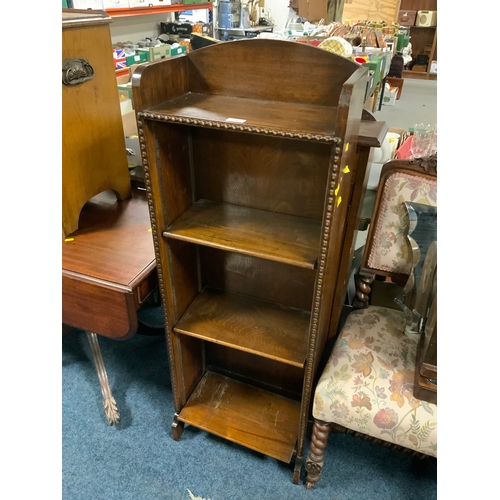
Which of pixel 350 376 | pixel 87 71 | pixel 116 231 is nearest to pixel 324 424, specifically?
Result: pixel 350 376

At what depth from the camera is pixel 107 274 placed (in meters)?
1.24

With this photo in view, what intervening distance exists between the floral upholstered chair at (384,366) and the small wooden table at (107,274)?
2.00ft

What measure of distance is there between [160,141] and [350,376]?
84 cm

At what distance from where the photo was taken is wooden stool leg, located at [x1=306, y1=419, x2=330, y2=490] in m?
1.28

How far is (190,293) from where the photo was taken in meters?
1.38

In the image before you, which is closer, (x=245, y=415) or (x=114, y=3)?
(x=245, y=415)

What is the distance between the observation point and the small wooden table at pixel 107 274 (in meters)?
1.22

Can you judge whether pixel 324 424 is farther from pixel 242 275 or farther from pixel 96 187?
pixel 96 187

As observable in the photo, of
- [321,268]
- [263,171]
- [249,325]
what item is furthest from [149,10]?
[321,268]

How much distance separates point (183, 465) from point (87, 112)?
4.04 ft

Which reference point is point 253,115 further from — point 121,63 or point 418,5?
point 418,5

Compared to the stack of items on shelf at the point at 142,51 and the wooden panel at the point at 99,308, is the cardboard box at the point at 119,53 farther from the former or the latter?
the wooden panel at the point at 99,308

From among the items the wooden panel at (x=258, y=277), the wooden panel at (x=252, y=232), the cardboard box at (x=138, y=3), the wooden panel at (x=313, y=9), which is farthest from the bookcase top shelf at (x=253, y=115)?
the wooden panel at (x=313, y=9)

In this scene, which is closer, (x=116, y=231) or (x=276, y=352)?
(x=276, y=352)
